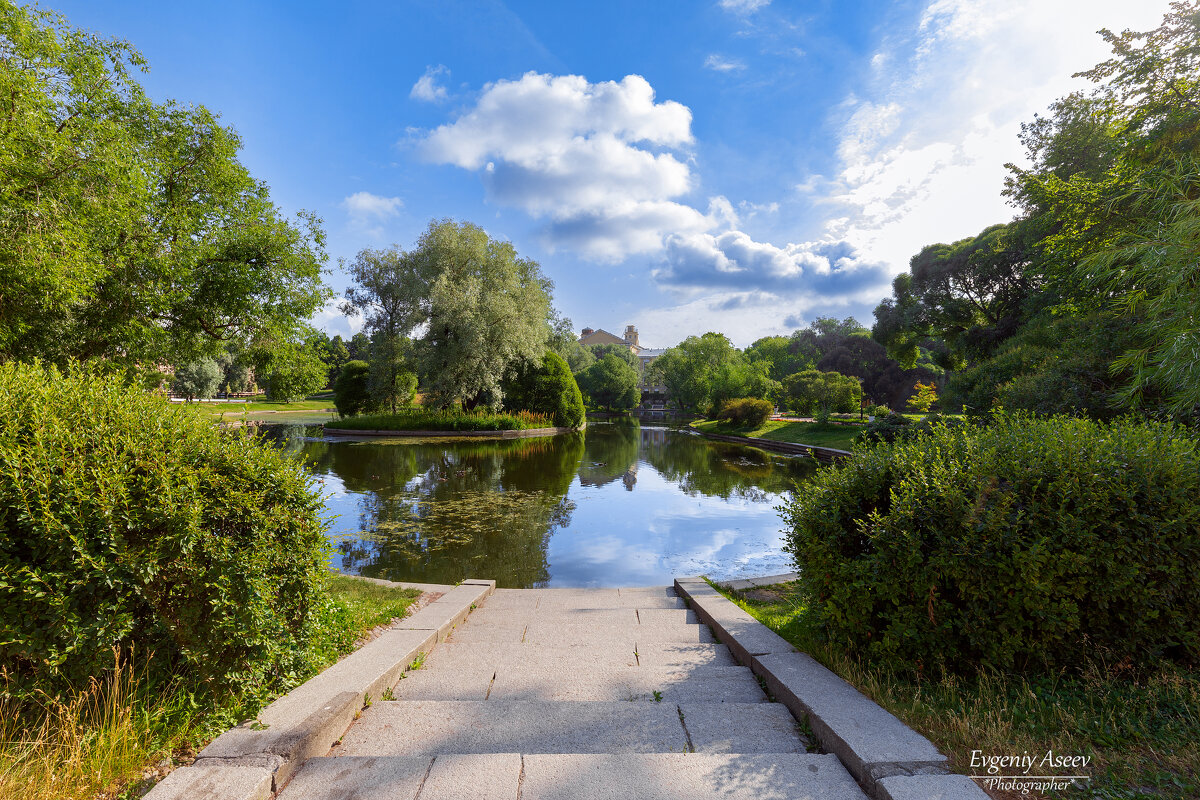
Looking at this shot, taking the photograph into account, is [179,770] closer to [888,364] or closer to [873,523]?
[873,523]

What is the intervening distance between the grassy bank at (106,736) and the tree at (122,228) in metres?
7.79

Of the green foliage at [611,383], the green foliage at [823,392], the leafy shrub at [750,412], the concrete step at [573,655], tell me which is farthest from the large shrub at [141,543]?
the green foliage at [611,383]

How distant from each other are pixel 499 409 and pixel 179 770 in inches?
1018

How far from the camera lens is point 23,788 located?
1.72 m

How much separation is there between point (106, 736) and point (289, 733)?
69 cm

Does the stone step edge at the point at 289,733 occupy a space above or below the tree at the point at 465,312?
below

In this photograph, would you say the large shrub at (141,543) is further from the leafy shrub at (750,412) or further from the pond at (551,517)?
the leafy shrub at (750,412)

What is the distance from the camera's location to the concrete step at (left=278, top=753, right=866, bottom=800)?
5.99 feet

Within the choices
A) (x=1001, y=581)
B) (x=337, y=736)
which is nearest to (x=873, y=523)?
(x=1001, y=581)

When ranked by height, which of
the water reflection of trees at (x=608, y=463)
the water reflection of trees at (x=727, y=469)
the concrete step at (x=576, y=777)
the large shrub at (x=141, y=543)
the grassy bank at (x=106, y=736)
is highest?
the large shrub at (x=141, y=543)

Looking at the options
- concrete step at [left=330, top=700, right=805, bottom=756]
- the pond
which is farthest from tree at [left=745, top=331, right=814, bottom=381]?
Result: concrete step at [left=330, top=700, right=805, bottom=756]

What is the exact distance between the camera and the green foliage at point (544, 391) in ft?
97.8

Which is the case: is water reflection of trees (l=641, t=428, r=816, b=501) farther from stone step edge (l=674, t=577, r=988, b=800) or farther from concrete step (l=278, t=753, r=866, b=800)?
concrete step (l=278, t=753, r=866, b=800)

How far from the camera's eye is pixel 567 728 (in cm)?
242
